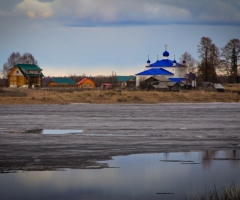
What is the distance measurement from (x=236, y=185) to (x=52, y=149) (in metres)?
11.5

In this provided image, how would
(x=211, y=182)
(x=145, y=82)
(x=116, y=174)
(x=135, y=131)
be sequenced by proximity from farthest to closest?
(x=145, y=82)
(x=135, y=131)
(x=116, y=174)
(x=211, y=182)

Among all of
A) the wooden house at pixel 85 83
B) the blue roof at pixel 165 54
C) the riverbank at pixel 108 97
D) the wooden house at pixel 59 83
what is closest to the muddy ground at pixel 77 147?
the riverbank at pixel 108 97

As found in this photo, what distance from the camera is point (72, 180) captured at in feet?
62.7

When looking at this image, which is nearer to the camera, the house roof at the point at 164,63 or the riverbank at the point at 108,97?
the riverbank at the point at 108,97

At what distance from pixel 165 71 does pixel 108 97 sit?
57.1 meters

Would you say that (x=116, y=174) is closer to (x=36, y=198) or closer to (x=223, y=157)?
(x=36, y=198)

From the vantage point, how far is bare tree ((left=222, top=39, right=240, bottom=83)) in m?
162

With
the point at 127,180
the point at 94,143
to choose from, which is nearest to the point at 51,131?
the point at 94,143

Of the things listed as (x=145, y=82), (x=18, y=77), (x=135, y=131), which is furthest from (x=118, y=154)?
(x=18, y=77)

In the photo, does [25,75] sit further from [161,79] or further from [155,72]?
[161,79]

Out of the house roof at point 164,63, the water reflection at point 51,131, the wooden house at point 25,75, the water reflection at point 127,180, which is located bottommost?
the water reflection at point 127,180

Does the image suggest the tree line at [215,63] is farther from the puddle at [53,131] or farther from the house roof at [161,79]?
the puddle at [53,131]

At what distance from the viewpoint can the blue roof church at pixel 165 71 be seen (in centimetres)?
16238

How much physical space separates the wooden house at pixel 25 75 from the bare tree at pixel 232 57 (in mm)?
50321
